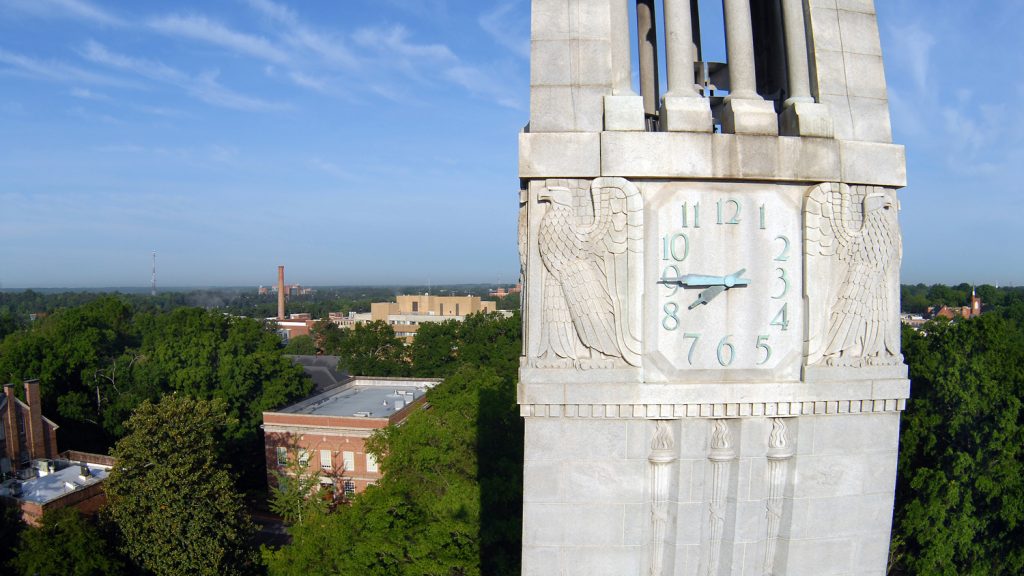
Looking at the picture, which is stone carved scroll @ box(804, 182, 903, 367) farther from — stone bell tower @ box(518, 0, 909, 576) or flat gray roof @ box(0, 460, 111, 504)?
flat gray roof @ box(0, 460, 111, 504)

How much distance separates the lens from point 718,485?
A: 19.8 feet

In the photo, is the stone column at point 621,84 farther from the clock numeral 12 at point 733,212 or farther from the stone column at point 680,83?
the clock numeral 12 at point 733,212

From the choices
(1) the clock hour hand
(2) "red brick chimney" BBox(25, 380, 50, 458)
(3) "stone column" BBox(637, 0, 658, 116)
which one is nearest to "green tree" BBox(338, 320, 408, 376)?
(2) "red brick chimney" BBox(25, 380, 50, 458)

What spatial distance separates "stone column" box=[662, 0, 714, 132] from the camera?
5.78 m

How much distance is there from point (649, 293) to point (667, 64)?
2.27 m

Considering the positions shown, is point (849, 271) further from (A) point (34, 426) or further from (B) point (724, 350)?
(A) point (34, 426)

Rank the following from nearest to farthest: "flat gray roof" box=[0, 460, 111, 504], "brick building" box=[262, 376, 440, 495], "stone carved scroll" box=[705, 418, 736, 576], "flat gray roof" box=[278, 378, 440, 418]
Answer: "stone carved scroll" box=[705, 418, 736, 576], "flat gray roof" box=[0, 460, 111, 504], "brick building" box=[262, 376, 440, 495], "flat gray roof" box=[278, 378, 440, 418]

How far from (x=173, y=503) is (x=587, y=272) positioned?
24667 mm

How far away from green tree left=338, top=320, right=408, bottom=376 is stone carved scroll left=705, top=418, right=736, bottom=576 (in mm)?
56077

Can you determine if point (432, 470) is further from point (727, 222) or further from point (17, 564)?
point (727, 222)

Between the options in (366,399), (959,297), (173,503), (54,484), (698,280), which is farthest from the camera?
(959,297)

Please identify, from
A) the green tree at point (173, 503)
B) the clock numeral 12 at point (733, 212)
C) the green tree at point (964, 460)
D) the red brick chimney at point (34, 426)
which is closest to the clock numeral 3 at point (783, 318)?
the clock numeral 12 at point (733, 212)

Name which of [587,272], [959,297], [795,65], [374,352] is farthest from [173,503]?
[959,297]

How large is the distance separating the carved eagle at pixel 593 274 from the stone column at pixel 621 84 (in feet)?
1.91
